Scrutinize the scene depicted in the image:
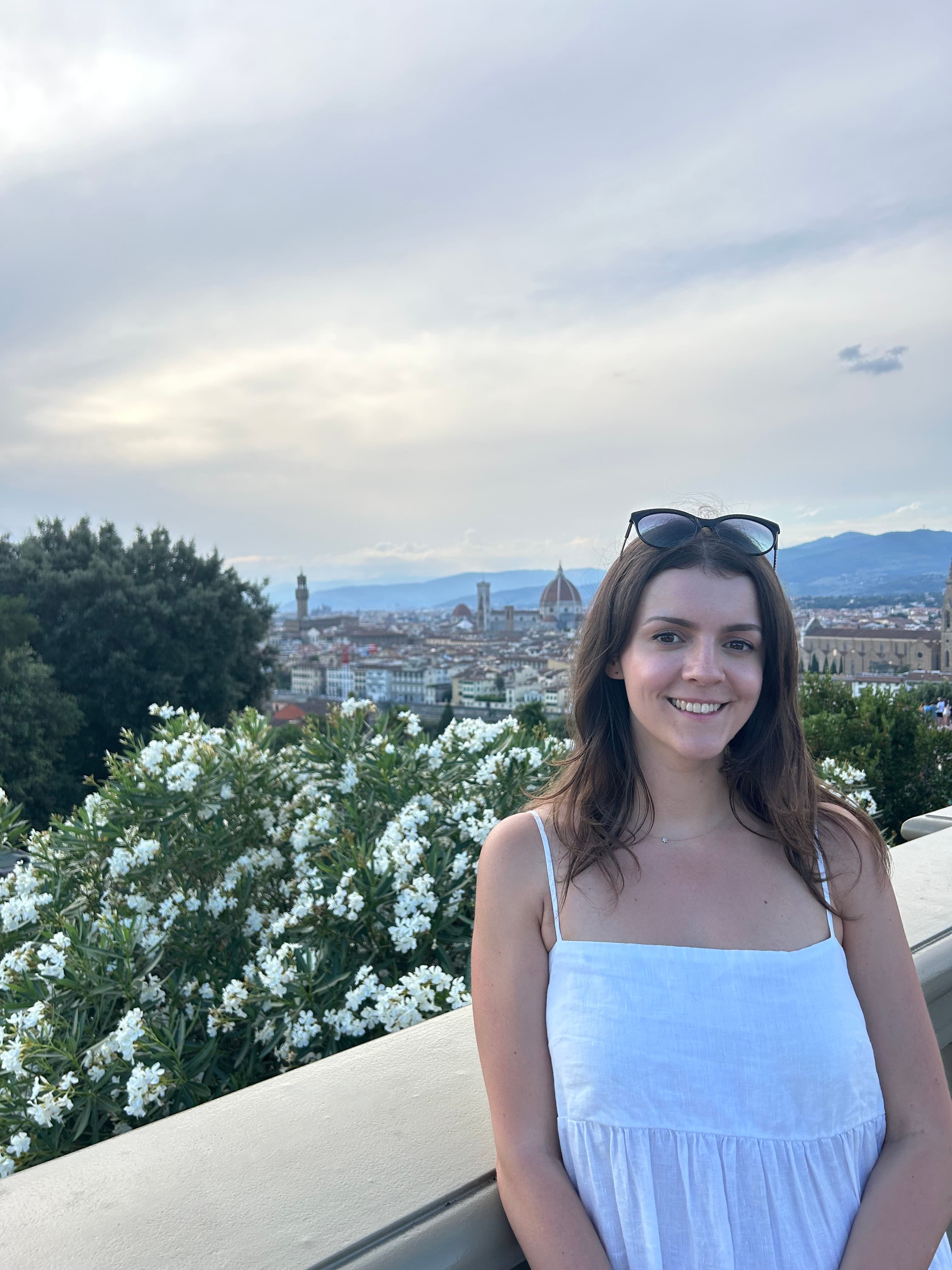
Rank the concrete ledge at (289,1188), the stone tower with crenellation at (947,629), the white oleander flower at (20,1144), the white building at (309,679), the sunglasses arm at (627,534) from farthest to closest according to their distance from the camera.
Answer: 1. the white building at (309,679)
2. the stone tower with crenellation at (947,629)
3. the white oleander flower at (20,1144)
4. the sunglasses arm at (627,534)
5. the concrete ledge at (289,1188)

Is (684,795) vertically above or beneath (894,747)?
above

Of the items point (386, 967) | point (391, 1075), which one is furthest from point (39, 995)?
point (391, 1075)

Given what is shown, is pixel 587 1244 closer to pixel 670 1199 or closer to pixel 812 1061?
pixel 670 1199

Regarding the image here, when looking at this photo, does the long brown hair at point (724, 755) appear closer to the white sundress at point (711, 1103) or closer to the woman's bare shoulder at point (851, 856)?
the woman's bare shoulder at point (851, 856)

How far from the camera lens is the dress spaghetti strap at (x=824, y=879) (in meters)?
1.21

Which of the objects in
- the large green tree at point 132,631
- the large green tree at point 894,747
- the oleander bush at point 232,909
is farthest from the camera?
the large green tree at point 132,631

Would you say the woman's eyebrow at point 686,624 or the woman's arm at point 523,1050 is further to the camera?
the woman's eyebrow at point 686,624

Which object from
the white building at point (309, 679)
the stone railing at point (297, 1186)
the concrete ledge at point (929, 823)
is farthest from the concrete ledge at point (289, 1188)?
the white building at point (309, 679)

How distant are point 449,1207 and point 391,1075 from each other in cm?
21

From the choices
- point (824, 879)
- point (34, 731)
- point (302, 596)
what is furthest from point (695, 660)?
point (302, 596)

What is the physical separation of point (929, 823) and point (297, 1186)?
99.2 inches

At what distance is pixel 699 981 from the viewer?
1110 mm

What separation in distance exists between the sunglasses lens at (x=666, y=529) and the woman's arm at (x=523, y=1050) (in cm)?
42

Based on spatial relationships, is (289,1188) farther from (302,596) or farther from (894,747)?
(302,596)
